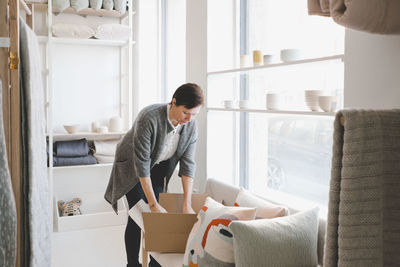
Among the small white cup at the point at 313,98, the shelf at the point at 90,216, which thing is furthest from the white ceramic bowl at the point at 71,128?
the small white cup at the point at 313,98

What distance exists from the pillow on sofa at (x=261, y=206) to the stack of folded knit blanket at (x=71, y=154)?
87.5 inches

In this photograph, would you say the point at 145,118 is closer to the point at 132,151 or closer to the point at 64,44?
the point at 132,151

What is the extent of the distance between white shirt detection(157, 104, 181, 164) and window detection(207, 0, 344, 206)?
1.16 ft

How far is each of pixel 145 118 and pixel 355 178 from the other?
183 cm

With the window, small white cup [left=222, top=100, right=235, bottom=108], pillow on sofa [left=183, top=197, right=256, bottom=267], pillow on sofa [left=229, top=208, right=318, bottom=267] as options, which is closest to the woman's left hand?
pillow on sofa [left=183, top=197, right=256, bottom=267]

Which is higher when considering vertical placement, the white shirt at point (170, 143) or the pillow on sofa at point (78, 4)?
the pillow on sofa at point (78, 4)

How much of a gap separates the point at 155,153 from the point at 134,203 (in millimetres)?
391

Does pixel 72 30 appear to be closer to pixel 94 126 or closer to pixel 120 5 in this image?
pixel 120 5

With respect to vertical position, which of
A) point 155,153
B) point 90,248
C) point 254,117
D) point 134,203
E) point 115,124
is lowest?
point 90,248

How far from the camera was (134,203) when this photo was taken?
2750mm

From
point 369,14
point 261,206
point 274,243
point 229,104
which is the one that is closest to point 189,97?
point 229,104

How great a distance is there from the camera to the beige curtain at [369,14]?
0.79 metres

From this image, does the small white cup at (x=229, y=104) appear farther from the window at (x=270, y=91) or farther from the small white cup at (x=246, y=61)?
the small white cup at (x=246, y=61)

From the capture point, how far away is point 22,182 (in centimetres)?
177
